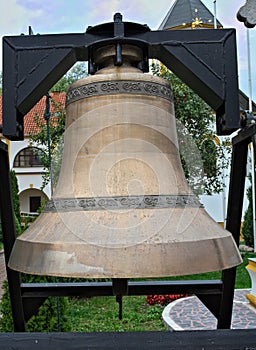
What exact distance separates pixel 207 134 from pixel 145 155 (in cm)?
617

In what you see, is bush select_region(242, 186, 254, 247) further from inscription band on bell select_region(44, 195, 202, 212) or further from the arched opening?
the arched opening

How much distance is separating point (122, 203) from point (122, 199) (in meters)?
0.02

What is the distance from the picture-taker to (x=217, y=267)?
1424 mm

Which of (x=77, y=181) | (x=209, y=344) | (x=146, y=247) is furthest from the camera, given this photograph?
(x=77, y=181)

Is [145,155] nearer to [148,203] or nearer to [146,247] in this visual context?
[148,203]

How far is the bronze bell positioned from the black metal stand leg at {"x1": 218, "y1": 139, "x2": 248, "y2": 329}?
1.30 feet

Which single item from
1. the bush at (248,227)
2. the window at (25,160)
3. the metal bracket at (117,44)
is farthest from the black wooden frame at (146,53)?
the window at (25,160)

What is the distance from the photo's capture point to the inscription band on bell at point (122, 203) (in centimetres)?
154

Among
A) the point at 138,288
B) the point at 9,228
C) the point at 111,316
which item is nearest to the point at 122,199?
the point at 9,228

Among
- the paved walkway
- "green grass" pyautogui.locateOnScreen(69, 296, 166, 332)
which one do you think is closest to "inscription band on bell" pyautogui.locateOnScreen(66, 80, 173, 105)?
the paved walkway

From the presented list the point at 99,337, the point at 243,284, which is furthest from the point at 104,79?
the point at 243,284

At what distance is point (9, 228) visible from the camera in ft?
6.85

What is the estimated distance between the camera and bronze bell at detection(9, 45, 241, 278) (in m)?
1.35

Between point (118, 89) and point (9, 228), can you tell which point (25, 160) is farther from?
point (118, 89)
